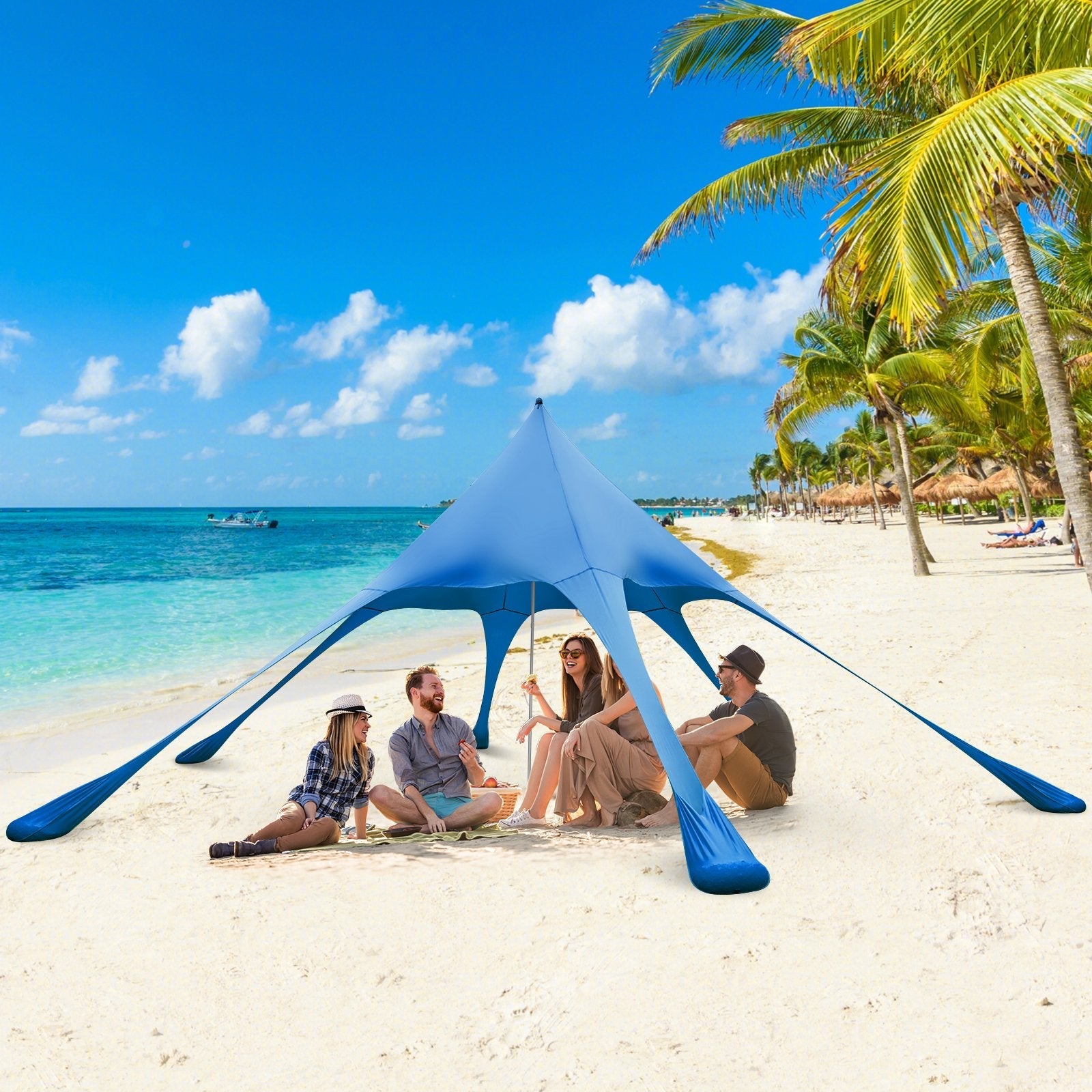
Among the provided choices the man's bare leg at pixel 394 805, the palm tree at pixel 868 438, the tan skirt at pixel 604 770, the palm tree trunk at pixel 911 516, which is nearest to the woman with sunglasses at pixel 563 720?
the tan skirt at pixel 604 770

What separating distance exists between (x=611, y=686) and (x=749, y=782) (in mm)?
909

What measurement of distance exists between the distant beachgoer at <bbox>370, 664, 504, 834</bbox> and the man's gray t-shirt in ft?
4.50

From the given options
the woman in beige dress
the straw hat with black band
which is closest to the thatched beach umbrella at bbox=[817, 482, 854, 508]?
the woman in beige dress

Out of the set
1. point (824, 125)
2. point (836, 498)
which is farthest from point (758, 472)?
point (824, 125)

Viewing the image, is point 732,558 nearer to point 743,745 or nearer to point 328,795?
point 743,745

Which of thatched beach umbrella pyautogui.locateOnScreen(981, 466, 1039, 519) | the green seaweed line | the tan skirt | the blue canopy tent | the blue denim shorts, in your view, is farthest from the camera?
thatched beach umbrella pyautogui.locateOnScreen(981, 466, 1039, 519)

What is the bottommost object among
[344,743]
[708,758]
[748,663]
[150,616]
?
[150,616]

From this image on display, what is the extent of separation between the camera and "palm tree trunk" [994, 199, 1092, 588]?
671 cm

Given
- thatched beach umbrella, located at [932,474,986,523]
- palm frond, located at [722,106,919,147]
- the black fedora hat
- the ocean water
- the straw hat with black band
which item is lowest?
the ocean water

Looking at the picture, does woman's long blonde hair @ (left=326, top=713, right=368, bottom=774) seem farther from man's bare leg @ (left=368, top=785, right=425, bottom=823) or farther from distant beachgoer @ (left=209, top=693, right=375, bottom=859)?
man's bare leg @ (left=368, top=785, right=425, bottom=823)

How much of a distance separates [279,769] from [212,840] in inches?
58.7

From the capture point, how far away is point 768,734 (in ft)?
13.2

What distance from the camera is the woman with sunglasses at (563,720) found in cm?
434

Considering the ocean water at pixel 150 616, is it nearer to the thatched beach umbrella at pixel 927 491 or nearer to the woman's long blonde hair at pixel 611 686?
the woman's long blonde hair at pixel 611 686
